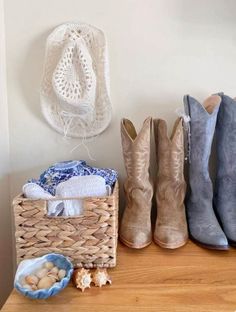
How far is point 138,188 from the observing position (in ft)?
2.46

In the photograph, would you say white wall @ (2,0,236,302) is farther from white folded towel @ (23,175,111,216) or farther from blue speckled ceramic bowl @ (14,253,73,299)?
blue speckled ceramic bowl @ (14,253,73,299)

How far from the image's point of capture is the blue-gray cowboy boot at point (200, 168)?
2.42 feet

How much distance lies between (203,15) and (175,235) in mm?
683

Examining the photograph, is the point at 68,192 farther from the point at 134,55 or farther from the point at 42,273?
the point at 134,55

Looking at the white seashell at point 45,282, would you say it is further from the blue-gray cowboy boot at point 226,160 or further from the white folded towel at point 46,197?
the blue-gray cowboy boot at point 226,160

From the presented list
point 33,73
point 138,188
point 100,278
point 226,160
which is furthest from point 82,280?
point 33,73

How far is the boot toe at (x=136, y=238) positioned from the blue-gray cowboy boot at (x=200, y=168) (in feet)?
0.44

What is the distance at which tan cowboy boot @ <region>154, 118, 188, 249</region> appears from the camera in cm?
73

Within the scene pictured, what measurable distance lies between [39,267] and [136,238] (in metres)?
0.25

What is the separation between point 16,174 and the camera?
91 cm

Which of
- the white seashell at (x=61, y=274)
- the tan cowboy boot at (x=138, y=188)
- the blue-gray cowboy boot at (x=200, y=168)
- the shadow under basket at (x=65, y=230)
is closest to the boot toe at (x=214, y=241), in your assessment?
the blue-gray cowboy boot at (x=200, y=168)

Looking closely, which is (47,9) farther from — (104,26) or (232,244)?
(232,244)

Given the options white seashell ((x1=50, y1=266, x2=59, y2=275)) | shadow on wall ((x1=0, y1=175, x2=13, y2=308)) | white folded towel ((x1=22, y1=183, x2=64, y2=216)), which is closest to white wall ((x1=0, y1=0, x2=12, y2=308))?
shadow on wall ((x1=0, y1=175, x2=13, y2=308))

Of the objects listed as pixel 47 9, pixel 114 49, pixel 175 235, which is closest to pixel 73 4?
pixel 47 9
